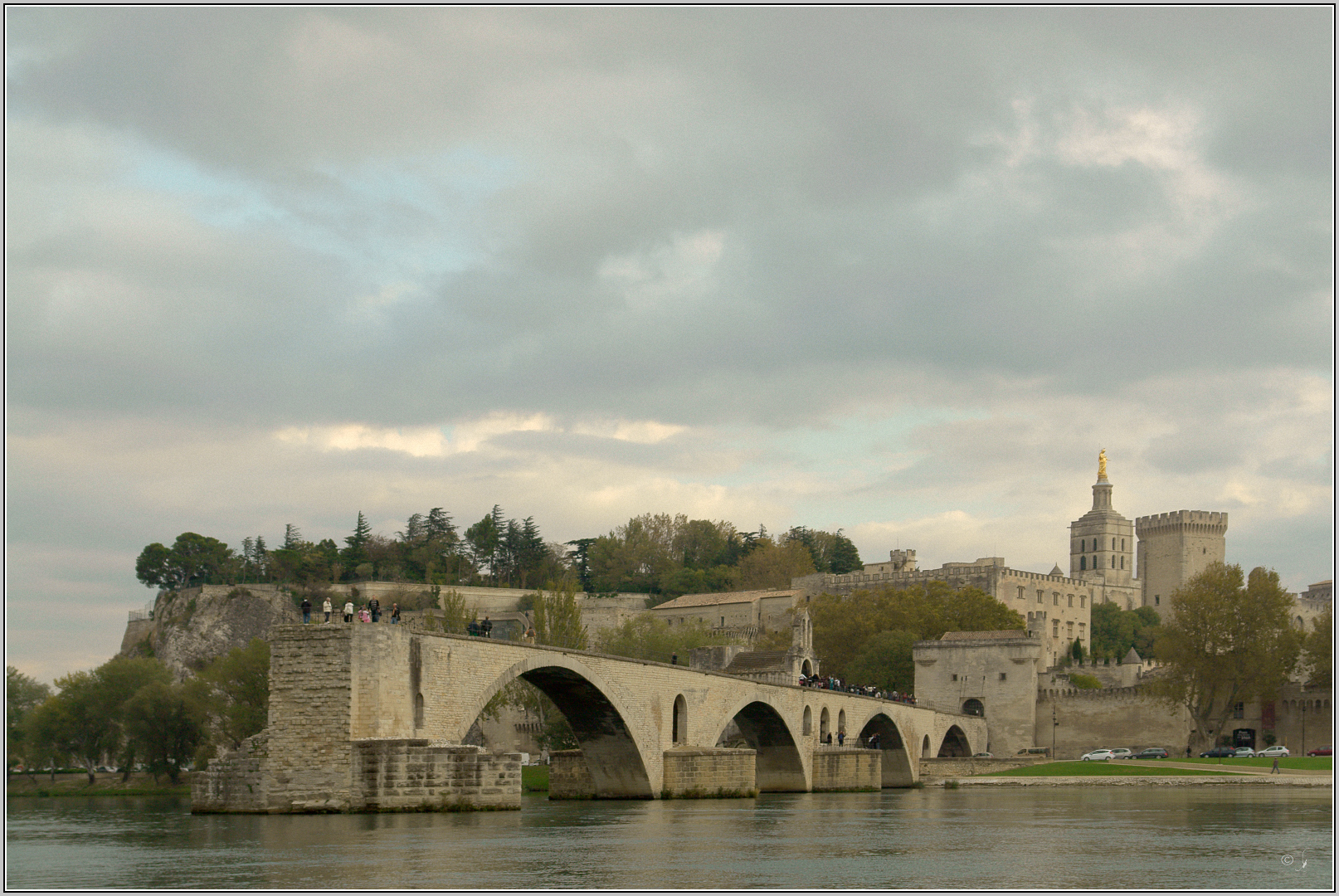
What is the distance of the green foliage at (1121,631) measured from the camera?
377 feet

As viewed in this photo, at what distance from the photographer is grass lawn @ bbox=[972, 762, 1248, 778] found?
6050 centimetres

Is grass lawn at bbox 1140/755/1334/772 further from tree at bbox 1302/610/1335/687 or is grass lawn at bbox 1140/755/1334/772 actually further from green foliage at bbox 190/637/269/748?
Result: green foliage at bbox 190/637/269/748

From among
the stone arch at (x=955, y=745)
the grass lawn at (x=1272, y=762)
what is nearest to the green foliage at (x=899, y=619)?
the stone arch at (x=955, y=745)

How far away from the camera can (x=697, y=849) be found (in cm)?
2445

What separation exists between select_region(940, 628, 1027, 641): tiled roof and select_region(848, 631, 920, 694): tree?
8.92ft

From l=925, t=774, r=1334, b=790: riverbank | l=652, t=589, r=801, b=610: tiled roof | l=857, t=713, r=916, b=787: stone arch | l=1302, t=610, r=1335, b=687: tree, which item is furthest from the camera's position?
l=652, t=589, r=801, b=610: tiled roof

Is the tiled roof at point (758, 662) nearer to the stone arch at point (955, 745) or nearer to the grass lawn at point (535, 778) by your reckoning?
the grass lawn at point (535, 778)

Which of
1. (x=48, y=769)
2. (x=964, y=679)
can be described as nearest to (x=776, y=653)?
(x=964, y=679)

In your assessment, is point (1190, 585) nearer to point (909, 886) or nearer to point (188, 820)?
point (188, 820)

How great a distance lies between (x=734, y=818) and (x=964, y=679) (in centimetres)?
4989

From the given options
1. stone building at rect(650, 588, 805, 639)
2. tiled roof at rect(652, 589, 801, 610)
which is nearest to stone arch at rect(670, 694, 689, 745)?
stone building at rect(650, 588, 805, 639)

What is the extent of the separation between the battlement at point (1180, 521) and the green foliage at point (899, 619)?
4869 centimetres

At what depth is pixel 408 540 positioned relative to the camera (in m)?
124

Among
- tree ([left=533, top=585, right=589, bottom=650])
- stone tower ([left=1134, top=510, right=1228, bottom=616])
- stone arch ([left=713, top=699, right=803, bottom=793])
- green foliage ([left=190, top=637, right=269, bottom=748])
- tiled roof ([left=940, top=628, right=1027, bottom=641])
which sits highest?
stone tower ([left=1134, top=510, right=1228, bottom=616])
